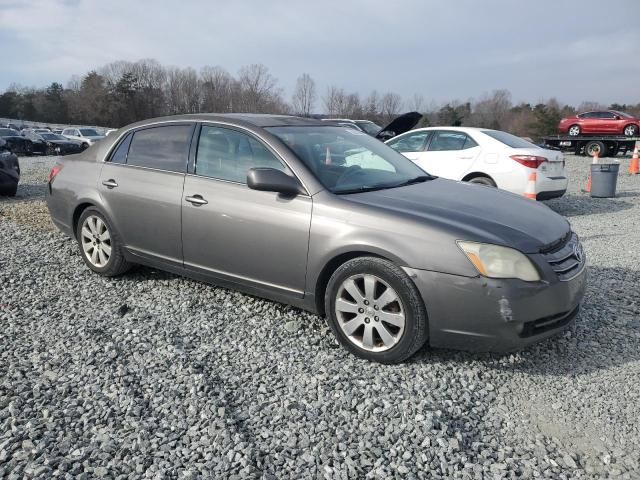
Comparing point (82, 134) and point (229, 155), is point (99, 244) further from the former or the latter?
point (82, 134)

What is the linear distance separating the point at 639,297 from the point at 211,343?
372 centimetres

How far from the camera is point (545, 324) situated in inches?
125

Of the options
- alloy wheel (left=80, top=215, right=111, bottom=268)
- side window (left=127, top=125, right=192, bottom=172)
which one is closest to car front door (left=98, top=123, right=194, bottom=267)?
side window (left=127, top=125, right=192, bottom=172)

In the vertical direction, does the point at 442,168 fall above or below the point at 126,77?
below

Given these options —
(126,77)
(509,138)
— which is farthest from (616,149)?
(126,77)

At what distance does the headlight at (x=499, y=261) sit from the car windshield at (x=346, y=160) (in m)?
1.03

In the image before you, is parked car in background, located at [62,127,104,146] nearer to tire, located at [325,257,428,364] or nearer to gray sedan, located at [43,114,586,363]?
gray sedan, located at [43,114,586,363]

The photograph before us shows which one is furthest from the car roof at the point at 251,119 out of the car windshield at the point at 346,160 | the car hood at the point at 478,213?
the car hood at the point at 478,213

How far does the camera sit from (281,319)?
13.4 feet

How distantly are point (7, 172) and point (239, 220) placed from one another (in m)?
8.60

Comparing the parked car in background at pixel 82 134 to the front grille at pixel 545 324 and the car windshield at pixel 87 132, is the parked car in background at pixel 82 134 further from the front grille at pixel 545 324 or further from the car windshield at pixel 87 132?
the front grille at pixel 545 324

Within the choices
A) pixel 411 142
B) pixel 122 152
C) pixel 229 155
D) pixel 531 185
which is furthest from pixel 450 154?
pixel 122 152

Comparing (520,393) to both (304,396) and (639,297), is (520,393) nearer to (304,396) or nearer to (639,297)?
(304,396)

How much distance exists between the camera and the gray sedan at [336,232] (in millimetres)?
3115
